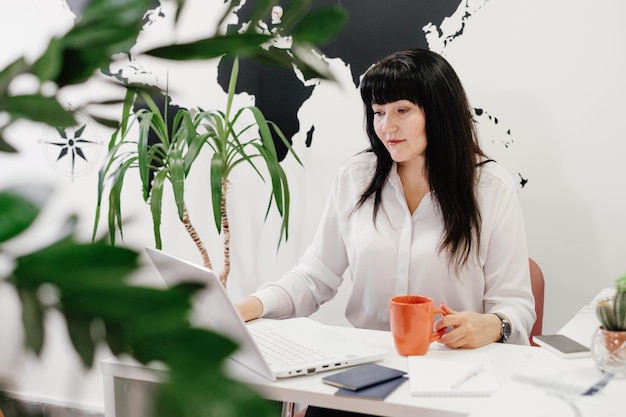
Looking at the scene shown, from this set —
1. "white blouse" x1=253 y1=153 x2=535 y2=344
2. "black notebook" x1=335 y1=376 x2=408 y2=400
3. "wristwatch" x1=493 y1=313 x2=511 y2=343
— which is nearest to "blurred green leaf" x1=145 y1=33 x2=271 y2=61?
"black notebook" x1=335 y1=376 x2=408 y2=400

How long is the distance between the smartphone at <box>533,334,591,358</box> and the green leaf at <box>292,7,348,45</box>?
4.46 feet

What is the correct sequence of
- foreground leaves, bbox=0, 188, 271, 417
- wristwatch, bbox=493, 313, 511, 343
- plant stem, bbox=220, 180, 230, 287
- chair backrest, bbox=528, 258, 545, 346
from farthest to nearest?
plant stem, bbox=220, 180, 230, 287 → chair backrest, bbox=528, 258, 545, 346 → wristwatch, bbox=493, 313, 511, 343 → foreground leaves, bbox=0, 188, 271, 417

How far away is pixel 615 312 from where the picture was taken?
128 cm

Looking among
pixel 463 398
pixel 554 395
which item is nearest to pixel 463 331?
pixel 463 398

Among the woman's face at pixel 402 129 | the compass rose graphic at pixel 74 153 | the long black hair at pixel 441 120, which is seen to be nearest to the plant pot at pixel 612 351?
the long black hair at pixel 441 120

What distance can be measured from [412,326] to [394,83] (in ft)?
2.82

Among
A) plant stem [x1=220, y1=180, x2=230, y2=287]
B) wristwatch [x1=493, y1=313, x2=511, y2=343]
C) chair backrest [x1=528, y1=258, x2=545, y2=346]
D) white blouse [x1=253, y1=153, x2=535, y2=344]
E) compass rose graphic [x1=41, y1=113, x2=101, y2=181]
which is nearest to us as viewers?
wristwatch [x1=493, y1=313, x2=511, y2=343]

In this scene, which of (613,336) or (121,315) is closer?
(121,315)

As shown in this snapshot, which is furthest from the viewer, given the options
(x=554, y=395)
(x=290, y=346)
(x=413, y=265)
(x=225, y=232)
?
(x=225, y=232)

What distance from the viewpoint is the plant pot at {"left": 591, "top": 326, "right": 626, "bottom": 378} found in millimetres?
1277

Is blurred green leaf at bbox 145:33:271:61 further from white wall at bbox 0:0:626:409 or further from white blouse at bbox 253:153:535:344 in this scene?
white wall at bbox 0:0:626:409

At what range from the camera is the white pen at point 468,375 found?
1361 mm

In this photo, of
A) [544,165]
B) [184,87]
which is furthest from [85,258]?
[184,87]

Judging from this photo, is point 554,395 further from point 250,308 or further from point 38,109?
point 38,109
